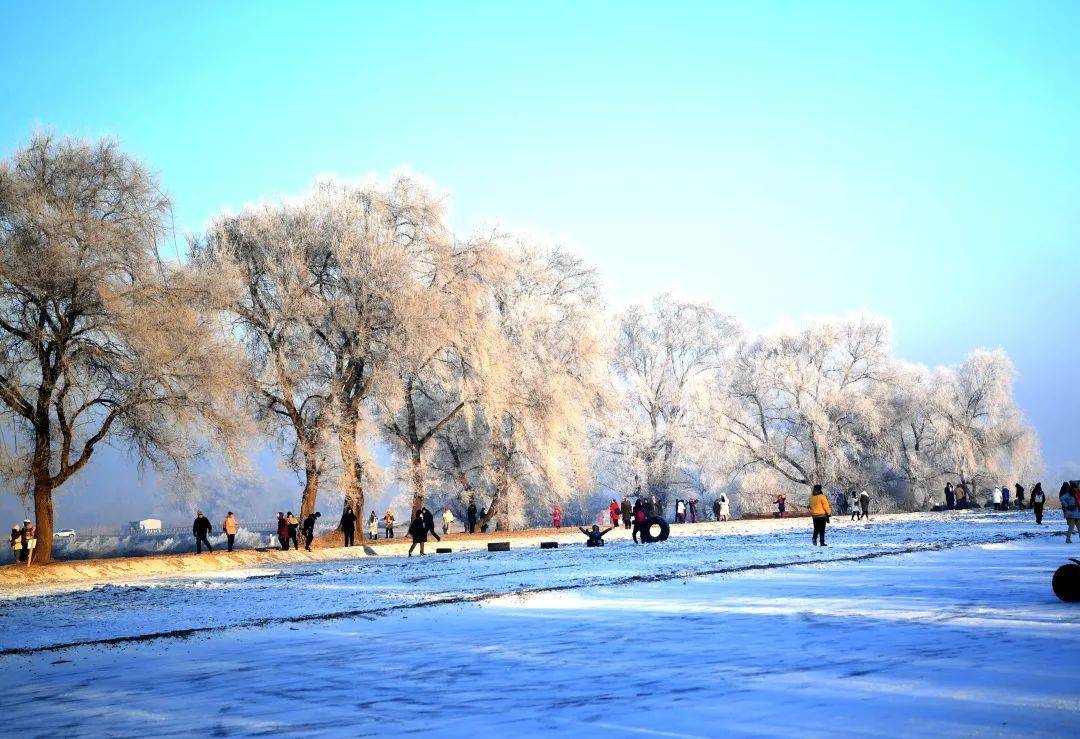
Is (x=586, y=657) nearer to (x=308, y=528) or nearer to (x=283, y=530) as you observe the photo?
(x=283, y=530)

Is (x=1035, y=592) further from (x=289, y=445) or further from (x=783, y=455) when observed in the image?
(x=783, y=455)

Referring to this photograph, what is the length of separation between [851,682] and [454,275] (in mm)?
30683

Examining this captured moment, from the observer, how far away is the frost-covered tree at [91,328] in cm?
2508

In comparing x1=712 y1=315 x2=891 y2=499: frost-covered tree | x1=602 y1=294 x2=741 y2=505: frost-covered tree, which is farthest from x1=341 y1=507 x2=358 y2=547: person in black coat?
x1=712 y1=315 x2=891 y2=499: frost-covered tree

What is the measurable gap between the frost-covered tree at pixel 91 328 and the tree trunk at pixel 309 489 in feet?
18.7

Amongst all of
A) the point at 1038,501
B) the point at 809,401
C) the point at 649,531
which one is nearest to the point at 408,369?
the point at 649,531

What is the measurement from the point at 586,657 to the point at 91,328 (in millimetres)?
21765

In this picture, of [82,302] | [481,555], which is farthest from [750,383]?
[82,302]

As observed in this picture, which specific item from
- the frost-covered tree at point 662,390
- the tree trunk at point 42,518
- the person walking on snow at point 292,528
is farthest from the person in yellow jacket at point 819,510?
the frost-covered tree at point 662,390

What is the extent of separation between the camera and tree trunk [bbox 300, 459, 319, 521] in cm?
3375

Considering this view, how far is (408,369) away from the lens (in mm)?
34938

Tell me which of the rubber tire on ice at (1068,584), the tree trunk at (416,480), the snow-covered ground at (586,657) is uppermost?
the tree trunk at (416,480)

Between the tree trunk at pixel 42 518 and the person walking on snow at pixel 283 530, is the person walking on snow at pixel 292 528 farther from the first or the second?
the tree trunk at pixel 42 518

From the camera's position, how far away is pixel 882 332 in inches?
2292
